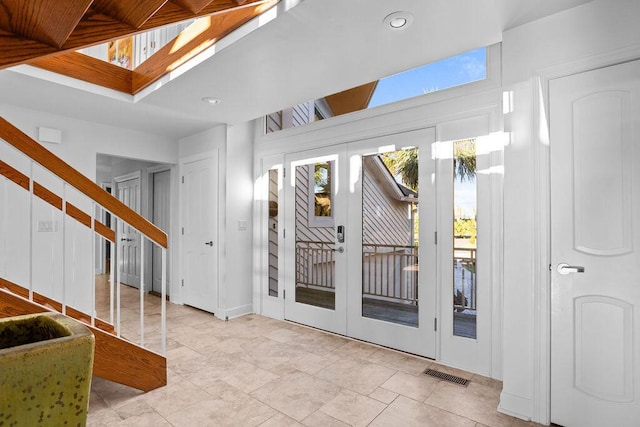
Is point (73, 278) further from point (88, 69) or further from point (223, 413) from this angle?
point (88, 69)

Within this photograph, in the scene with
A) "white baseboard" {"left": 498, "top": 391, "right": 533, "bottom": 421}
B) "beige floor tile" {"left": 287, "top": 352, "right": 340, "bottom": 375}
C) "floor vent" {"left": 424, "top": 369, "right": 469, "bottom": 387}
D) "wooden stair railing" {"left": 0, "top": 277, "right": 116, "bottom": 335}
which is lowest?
"beige floor tile" {"left": 287, "top": 352, "right": 340, "bottom": 375}

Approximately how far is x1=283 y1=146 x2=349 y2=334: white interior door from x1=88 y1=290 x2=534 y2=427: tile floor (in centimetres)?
46

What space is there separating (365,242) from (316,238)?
65 centimetres

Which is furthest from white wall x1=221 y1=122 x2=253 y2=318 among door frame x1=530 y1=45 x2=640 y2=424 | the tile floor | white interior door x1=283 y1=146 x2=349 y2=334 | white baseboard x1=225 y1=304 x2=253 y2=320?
door frame x1=530 y1=45 x2=640 y2=424

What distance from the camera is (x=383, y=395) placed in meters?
2.39

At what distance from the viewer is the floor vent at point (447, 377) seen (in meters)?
2.57

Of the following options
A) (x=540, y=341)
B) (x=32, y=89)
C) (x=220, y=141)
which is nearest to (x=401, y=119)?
(x=540, y=341)

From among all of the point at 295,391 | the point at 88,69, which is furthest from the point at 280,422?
the point at 88,69

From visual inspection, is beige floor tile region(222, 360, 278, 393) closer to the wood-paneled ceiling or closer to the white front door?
the white front door

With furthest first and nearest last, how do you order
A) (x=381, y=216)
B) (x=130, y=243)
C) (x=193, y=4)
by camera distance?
(x=130, y=243)
(x=381, y=216)
(x=193, y=4)

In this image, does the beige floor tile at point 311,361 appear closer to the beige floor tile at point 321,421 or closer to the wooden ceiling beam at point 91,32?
the beige floor tile at point 321,421

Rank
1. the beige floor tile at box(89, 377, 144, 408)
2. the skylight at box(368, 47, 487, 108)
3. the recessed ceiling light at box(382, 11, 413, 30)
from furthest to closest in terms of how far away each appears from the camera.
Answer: the skylight at box(368, 47, 487, 108) → the beige floor tile at box(89, 377, 144, 408) → the recessed ceiling light at box(382, 11, 413, 30)

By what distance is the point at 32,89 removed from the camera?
3.09 metres

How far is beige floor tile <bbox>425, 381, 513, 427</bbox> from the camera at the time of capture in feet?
6.94
